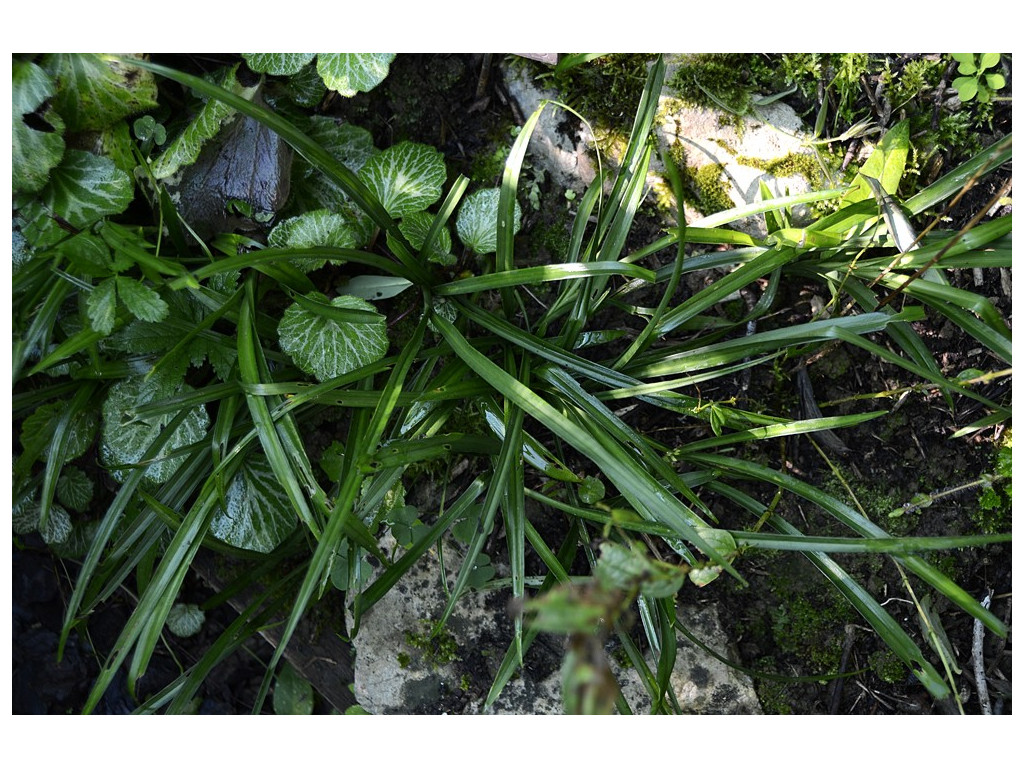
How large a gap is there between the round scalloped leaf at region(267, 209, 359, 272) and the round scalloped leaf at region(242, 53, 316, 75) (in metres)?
0.28

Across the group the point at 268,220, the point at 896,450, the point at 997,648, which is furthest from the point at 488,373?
the point at 997,648

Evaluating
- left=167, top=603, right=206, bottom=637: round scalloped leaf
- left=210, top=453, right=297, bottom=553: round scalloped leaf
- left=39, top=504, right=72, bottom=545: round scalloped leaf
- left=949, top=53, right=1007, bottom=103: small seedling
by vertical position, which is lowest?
left=167, top=603, right=206, bottom=637: round scalloped leaf

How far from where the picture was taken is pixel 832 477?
1.38 m

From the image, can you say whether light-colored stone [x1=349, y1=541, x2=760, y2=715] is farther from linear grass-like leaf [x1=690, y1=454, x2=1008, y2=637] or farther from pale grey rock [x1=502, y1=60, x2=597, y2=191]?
pale grey rock [x1=502, y1=60, x2=597, y2=191]

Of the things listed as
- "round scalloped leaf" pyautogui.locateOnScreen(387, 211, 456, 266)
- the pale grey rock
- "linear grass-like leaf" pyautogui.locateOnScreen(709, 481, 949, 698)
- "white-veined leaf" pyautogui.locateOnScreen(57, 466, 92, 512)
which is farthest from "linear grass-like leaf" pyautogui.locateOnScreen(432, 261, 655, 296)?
"white-veined leaf" pyautogui.locateOnScreen(57, 466, 92, 512)

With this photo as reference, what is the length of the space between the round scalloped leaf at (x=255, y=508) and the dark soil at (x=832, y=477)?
40 cm

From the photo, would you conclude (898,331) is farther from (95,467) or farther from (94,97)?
(95,467)

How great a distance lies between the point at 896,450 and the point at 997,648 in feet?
1.50

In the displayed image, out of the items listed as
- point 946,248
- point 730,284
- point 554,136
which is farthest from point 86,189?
point 946,248

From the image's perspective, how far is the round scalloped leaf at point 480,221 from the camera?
1.31 m

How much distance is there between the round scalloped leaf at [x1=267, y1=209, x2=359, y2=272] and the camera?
125 centimetres

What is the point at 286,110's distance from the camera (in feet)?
4.54

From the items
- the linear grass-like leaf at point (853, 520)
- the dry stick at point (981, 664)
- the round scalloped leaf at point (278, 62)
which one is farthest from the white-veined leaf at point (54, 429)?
the dry stick at point (981, 664)

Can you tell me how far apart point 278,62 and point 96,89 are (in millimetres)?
343
